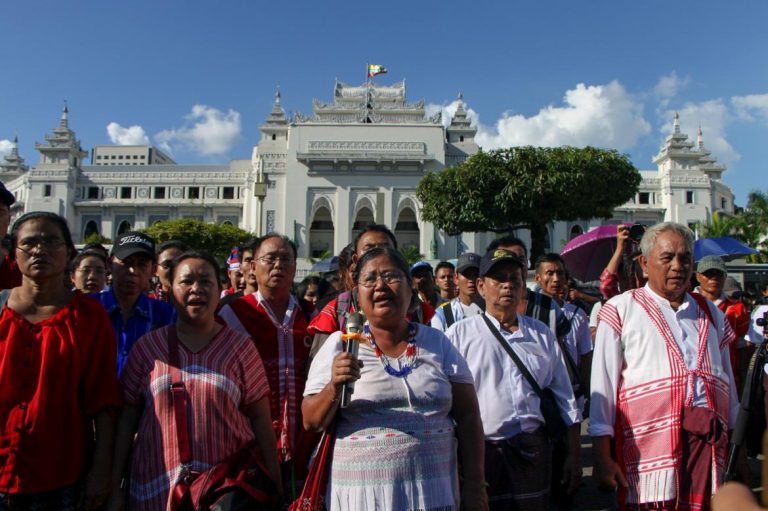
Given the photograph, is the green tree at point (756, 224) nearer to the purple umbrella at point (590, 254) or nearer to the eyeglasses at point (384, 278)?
the purple umbrella at point (590, 254)

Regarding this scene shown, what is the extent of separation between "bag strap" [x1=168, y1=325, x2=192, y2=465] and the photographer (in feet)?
9.78

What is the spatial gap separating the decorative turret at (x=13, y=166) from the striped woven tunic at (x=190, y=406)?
7054 centimetres

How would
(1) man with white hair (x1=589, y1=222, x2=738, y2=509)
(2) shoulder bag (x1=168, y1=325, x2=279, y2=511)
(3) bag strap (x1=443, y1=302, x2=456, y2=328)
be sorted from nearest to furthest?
(2) shoulder bag (x1=168, y1=325, x2=279, y2=511)
(1) man with white hair (x1=589, y1=222, x2=738, y2=509)
(3) bag strap (x1=443, y1=302, x2=456, y2=328)

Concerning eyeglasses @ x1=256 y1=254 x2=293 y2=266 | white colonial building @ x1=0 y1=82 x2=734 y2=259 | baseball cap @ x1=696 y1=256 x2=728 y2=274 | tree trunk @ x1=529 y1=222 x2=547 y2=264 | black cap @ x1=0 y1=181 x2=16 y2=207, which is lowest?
eyeglasses @ x1=256 y1=254 x2=293 y2=266

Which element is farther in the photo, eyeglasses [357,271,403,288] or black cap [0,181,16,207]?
black cap [0,181,16,207]

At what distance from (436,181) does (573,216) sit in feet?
23.5

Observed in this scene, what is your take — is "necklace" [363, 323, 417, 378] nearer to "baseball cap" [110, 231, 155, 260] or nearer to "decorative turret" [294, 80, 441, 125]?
"baseball cap" [110, 231, 155, 260]

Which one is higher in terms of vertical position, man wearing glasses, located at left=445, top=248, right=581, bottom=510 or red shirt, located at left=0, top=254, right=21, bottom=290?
red shirt, located at left=0, top=254, right=21, bottom=290

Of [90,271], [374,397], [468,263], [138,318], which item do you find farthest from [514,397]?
[90,271]

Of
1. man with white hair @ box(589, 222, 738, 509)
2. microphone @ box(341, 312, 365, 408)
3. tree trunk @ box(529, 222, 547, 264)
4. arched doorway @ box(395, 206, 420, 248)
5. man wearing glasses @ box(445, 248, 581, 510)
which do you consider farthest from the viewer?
arched doorway @ box(395, 206, 420, 248)

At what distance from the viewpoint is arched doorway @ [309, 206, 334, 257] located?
46.2 meters

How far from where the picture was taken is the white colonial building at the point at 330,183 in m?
43.6

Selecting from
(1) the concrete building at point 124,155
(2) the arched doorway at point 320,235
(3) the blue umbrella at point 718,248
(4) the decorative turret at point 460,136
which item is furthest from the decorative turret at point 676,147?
(1) the concrete building at point 124,155

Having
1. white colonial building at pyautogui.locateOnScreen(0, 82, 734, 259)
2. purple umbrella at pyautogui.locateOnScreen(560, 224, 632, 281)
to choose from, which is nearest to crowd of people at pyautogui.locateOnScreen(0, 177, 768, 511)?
purple umbrella at pyautogui.locateOnScreen(560, 224, 632, 281)
